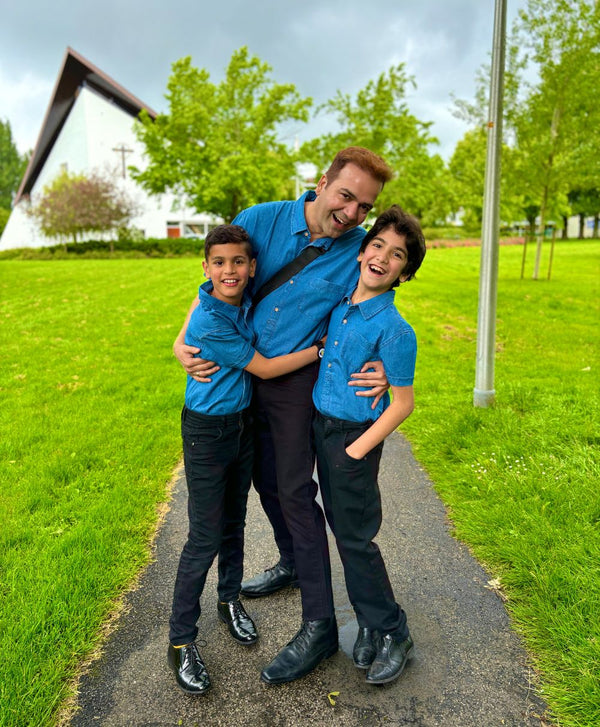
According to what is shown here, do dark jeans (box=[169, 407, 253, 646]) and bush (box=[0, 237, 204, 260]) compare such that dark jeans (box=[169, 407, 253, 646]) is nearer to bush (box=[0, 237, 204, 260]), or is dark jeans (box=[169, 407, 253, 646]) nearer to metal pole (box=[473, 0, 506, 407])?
metal pole (box=[473, 0, 506, 407])

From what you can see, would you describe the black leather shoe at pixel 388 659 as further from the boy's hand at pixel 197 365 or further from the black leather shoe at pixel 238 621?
the boy's hand at pixel 197 365

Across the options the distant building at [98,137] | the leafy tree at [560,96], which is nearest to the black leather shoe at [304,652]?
the leafy tree at [560,96]

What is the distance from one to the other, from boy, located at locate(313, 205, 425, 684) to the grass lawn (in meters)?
0.71

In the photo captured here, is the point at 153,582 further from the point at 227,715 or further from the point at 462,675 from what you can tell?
the point at 462,675

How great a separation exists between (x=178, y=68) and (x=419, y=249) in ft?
103

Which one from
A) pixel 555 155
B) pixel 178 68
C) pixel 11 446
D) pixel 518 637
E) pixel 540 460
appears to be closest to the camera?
pixel 518 637

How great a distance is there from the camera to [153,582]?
3.03 metres

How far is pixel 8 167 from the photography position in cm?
8319

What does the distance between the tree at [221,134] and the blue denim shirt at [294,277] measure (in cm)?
2782

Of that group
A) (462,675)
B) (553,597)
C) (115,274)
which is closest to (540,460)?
(553,597)

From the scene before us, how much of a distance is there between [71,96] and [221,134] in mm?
33833

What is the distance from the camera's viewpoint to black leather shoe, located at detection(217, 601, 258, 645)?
257cm

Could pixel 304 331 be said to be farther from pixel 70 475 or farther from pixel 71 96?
pixel 71 96

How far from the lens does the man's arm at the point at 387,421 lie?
7.07 feet
